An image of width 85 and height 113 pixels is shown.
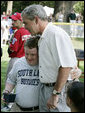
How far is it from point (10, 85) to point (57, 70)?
702mm

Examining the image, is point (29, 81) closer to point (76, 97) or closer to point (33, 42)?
point (33, 42)

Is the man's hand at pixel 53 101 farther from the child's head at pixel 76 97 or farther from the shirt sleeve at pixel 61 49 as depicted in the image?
the child's head at pixel 76 97

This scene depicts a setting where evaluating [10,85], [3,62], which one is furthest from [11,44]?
[3,62]

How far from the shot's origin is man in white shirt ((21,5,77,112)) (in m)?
3.18

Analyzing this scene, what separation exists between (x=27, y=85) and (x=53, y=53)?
49cm

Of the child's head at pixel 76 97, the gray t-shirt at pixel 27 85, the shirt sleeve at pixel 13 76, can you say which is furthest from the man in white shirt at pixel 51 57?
the child's head at pixel 76 97

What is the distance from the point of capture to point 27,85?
3.45m

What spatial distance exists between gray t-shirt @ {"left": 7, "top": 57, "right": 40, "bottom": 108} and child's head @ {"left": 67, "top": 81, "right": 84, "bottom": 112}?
93 cm

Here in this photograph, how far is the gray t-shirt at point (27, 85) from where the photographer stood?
345cm

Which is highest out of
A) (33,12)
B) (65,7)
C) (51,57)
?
(65,7)

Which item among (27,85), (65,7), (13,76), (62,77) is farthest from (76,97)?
(65,7)

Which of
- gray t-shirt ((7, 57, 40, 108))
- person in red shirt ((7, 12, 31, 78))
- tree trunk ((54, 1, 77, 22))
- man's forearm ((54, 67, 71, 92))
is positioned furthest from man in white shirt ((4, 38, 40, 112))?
tree trunk ((54, 1, 77, 22))

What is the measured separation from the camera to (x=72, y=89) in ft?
8.28

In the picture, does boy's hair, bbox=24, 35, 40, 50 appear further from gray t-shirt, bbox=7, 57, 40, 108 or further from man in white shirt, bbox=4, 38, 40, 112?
gray t-shirt, bbox=7, 57, 40, 108
